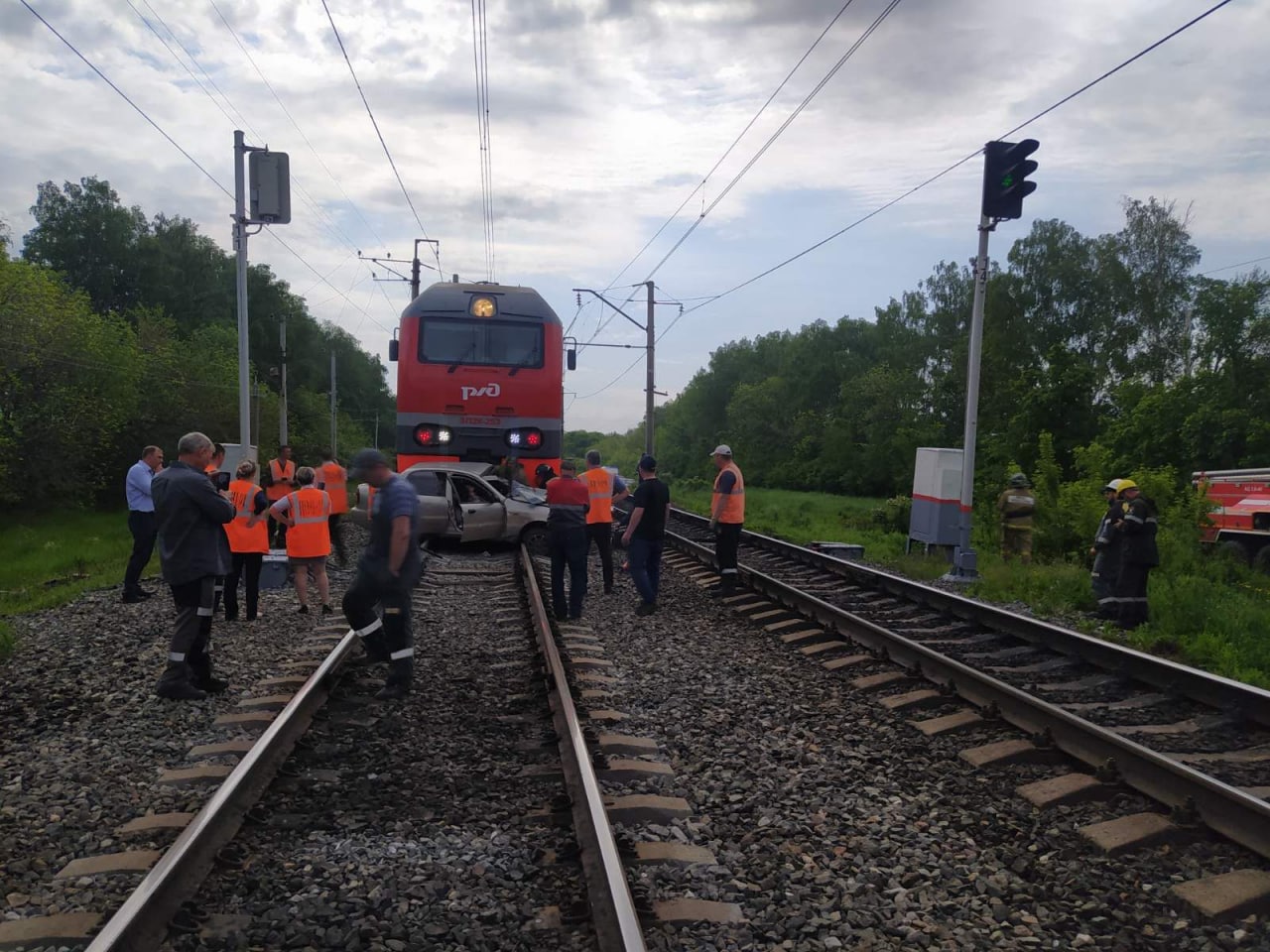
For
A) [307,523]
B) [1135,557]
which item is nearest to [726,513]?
[1135,557]

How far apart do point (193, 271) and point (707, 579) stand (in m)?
61.1

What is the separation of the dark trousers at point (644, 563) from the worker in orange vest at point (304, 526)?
305 centimetres

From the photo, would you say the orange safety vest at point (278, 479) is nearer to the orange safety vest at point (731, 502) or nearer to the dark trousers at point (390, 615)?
the dark trousers at point (390, 615)

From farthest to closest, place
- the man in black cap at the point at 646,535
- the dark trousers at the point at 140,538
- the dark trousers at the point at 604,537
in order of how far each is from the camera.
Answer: the dark trousers at the point at 604,537
the dark trousers at the point at 140,538
the man in black cap at the point at 646,535

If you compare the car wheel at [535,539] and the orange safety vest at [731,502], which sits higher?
the orange safety vest at [731,502]

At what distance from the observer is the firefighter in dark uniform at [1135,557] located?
9008 millimetres

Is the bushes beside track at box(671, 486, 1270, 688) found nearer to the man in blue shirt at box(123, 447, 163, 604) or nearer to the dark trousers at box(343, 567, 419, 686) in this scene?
the dark trousers at box(343, 567, 419, 686)

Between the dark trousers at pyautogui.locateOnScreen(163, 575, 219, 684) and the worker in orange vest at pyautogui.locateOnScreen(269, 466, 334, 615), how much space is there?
110 inches

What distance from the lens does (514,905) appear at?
3488mm

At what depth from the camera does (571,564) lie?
944cm

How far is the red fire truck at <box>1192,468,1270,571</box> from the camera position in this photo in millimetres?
14578

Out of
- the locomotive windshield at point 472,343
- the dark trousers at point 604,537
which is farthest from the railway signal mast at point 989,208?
the locomotive windshield at point 472,343

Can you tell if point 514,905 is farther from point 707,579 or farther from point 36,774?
point 707,579

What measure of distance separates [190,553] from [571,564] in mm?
3819
